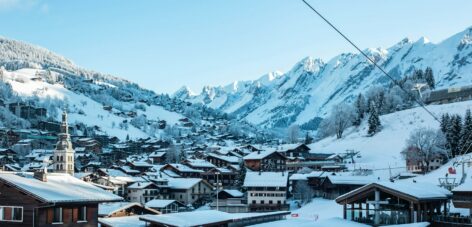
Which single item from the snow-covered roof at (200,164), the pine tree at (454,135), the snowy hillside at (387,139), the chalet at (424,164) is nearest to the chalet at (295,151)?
the snowy hillside at (387,139)

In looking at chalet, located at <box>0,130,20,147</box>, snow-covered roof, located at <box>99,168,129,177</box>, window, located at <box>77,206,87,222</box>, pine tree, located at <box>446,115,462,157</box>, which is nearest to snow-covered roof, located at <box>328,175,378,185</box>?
pine tree, located at <box>446,115,462,157</box>

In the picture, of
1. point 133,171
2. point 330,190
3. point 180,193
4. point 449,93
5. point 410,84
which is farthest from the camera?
point 410,84

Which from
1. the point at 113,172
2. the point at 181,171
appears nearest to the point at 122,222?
the point at 113,172

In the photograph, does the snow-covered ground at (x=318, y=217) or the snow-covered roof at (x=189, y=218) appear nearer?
the snow-covered roof at (x=189, y=218)

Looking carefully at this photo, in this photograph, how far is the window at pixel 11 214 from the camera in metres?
23.4

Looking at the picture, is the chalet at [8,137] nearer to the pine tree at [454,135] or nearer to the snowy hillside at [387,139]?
the snowy hillside at [387,139]

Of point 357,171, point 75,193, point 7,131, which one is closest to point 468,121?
point 357,171

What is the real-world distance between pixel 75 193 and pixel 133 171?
73.0 meters

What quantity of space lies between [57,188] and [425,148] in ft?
200

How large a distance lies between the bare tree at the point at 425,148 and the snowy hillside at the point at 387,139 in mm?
4228

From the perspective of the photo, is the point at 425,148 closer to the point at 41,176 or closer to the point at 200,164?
the point at 200,164

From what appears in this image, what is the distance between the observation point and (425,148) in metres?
75.4

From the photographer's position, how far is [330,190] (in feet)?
225

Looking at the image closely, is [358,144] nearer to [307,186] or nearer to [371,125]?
[371,125]
